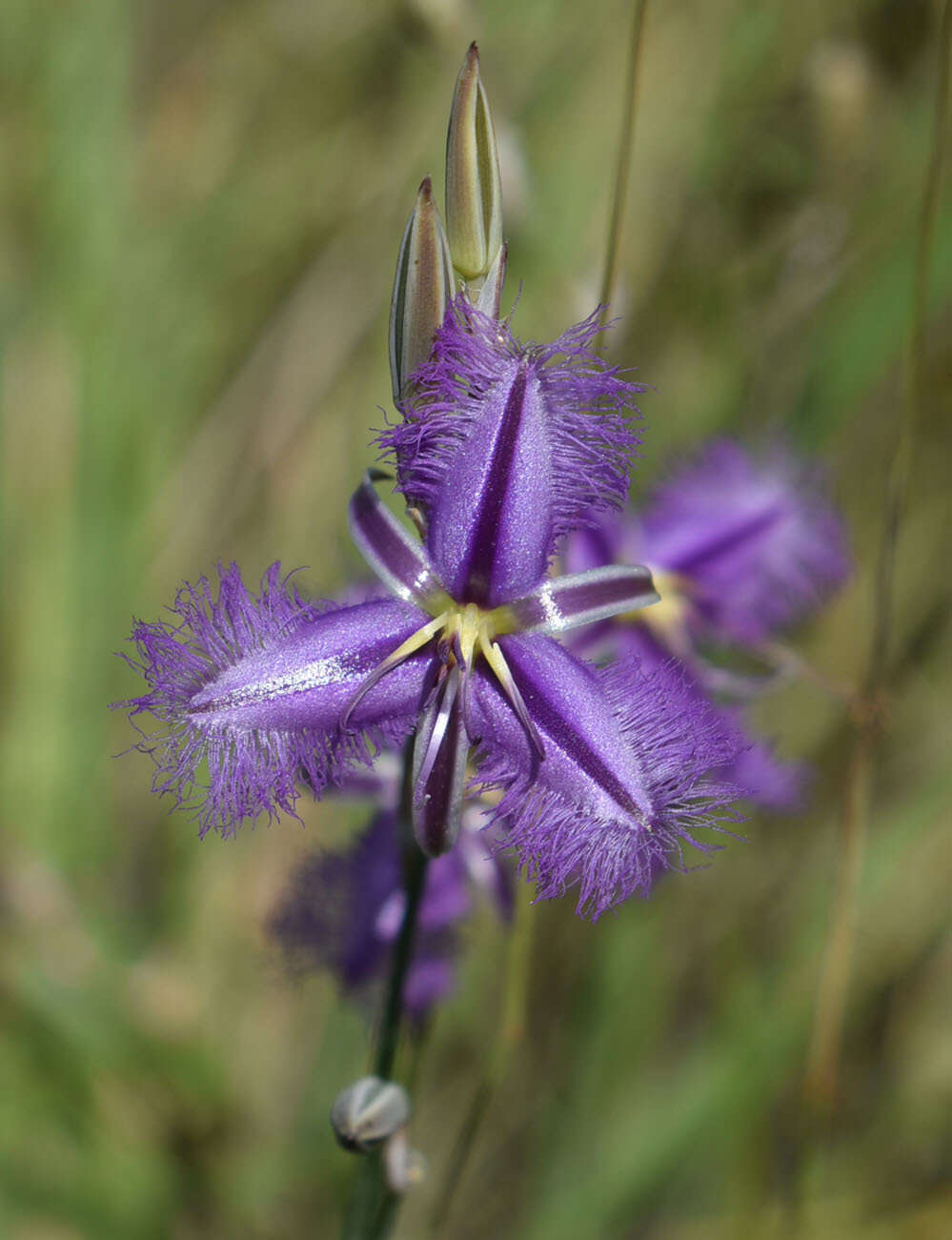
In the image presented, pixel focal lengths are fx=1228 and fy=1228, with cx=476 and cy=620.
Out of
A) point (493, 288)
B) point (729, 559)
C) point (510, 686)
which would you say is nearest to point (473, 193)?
point (493, 288)

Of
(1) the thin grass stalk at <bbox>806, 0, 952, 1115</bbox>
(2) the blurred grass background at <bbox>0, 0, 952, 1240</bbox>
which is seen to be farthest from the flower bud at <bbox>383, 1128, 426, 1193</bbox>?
(2) the blurred grass background at <bbox>0, 0, 952, 1240</bbox>

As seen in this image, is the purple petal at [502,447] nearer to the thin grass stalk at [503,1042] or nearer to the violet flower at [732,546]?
the violet flower at [732,546]

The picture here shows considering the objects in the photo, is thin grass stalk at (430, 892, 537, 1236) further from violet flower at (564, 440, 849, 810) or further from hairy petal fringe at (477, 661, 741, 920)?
hairy petal fringe at (477, 661, 741, 920)

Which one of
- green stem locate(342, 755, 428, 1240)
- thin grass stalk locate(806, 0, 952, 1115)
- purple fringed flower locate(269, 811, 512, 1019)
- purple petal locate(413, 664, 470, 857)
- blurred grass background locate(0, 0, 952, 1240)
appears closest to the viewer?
purple petal locate(413, 664, 470, 857)

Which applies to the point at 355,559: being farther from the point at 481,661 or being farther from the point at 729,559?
the point at 481,661

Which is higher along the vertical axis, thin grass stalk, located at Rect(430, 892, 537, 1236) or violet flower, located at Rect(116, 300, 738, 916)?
violet flower, located at Rect(116, 300, 738, 916)

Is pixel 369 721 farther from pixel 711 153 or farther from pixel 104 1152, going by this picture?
pixel 711 153

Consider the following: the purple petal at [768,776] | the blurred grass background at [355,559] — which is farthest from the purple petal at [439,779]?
the blurred grass background at [355,559]
